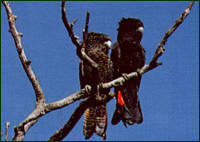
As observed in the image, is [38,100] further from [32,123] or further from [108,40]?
[108,40]

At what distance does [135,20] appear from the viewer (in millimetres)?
6023

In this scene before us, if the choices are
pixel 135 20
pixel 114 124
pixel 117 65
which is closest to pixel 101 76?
pixel 117 65

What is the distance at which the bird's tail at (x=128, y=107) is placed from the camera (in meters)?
5.59

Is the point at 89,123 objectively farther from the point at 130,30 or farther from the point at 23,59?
the point at 130,30

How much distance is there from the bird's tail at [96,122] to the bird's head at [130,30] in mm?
1162

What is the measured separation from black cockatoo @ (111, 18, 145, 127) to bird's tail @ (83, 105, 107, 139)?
0.81 feet

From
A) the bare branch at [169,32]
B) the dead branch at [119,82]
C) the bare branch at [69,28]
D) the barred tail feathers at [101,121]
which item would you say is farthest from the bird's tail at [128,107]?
the bare branch at [69,28]

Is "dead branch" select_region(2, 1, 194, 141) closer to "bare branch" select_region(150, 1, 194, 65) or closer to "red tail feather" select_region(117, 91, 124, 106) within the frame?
"bare branch" select_region(150, 1, 194, 65)

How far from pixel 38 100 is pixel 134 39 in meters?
2.22

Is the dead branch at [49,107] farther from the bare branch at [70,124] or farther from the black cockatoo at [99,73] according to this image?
the black cockatoo at [99,73]

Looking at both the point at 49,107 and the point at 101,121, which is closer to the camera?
the point at 49,107

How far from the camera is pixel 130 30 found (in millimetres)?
5953

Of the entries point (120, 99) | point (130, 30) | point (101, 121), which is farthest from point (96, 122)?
point (130, 30)

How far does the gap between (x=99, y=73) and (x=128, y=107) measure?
0.76m
